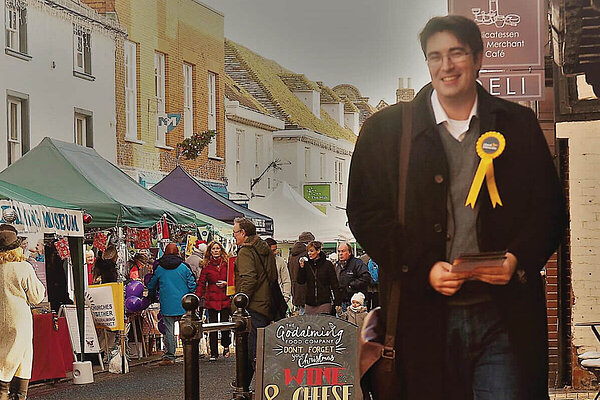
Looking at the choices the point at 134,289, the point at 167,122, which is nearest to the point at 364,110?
the point at 134,289

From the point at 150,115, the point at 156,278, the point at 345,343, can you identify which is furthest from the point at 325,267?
the point at 150,115

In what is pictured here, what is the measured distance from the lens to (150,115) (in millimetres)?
17625

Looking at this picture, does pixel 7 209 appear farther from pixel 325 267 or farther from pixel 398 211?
pixel 398 211

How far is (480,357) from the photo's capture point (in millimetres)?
3643

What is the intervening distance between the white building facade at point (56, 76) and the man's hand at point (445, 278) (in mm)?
13267

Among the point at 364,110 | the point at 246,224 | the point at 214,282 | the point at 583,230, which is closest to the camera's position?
the point at 364,110

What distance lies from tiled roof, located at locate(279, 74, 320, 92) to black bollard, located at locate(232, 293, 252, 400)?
2.72 m

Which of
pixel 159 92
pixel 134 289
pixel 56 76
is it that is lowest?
pixel 134 289

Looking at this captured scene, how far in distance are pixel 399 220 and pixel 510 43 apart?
0.85 metres

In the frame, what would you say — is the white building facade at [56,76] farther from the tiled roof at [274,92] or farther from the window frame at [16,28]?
the tiled roof at [274,92]

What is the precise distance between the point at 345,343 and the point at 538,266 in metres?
2.99

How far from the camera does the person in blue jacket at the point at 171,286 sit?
13.0 metres

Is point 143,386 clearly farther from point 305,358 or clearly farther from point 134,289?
point 305,358

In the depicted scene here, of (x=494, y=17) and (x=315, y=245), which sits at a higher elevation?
(x=494, y=17)
